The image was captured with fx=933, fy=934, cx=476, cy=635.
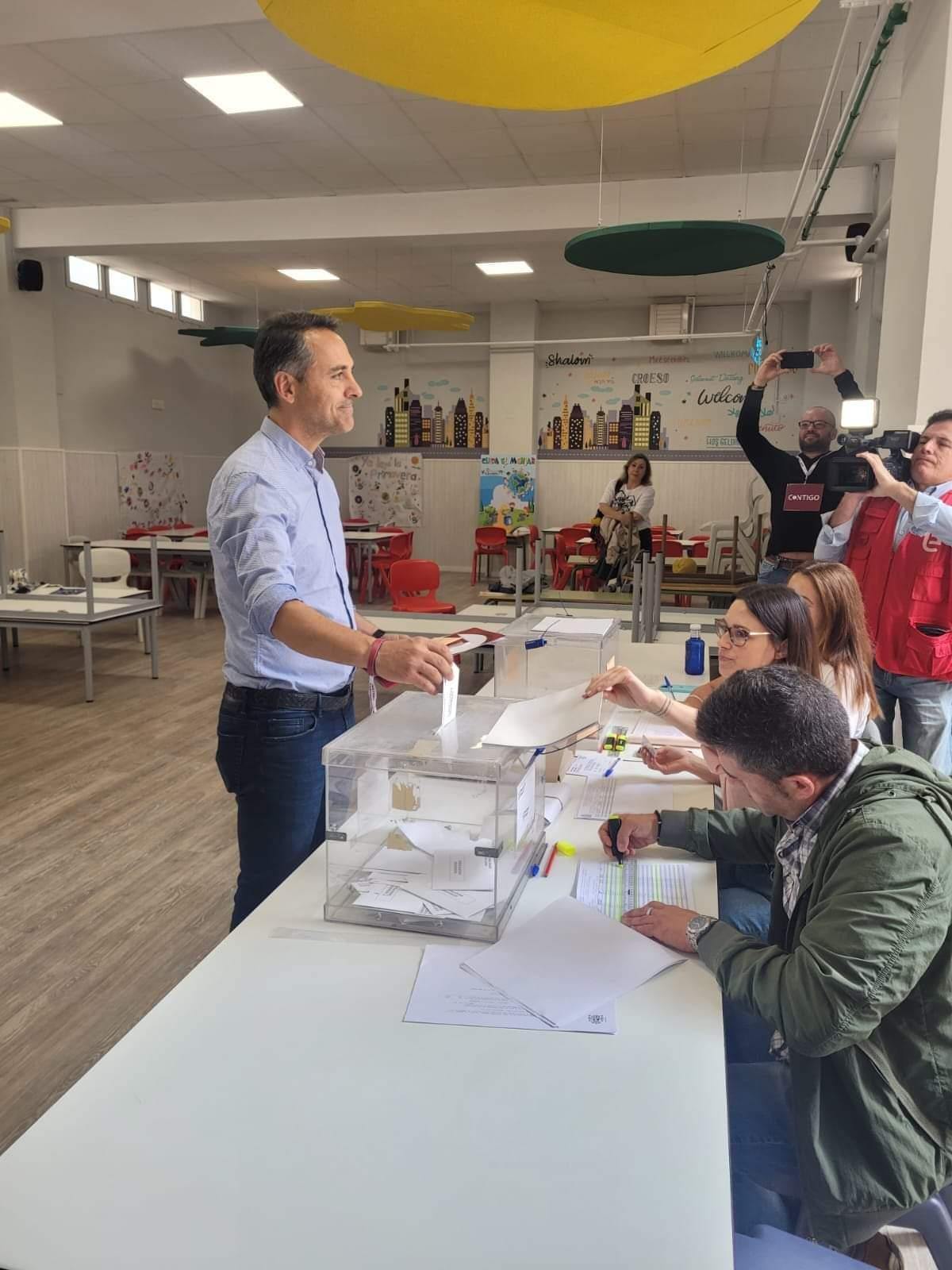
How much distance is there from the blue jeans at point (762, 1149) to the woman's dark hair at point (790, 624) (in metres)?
1.07

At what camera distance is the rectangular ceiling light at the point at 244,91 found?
5.84 metres

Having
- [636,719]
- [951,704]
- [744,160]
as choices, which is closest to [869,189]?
[744,160]

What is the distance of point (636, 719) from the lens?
3.07 m

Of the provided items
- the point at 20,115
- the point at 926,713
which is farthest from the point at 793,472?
the point at 20,115

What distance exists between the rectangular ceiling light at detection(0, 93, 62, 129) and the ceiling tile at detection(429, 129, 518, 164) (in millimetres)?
2725

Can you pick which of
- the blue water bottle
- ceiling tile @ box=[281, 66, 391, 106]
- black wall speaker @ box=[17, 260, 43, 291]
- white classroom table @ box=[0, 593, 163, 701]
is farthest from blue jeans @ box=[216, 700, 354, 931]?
black wall speaker @ box=[17, 260, 43, 291]

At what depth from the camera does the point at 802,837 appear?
148 cm

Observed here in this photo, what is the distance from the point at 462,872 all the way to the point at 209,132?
22.0 ft

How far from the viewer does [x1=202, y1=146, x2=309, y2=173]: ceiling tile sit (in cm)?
704

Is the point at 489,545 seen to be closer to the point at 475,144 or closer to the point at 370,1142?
the point at 475,144

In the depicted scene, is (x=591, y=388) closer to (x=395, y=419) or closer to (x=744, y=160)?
(x=395, y=419)

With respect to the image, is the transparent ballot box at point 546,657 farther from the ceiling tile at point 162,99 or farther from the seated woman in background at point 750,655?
the ceiling tile at point 162,99

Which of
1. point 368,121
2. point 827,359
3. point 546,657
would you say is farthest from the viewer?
point 368,121

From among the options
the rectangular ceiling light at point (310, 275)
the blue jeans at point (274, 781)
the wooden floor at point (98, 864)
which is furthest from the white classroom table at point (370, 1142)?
the rectangular ceiling light at point (310, 275)
